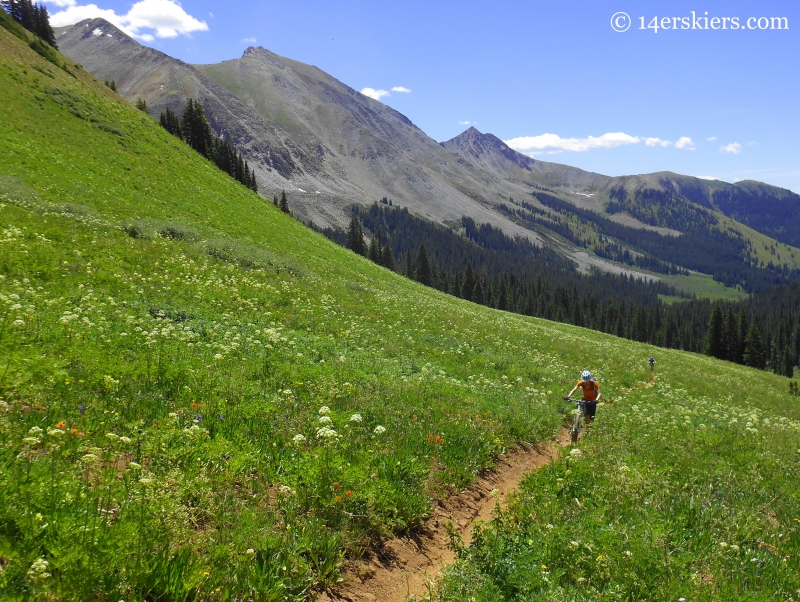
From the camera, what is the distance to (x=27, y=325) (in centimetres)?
927

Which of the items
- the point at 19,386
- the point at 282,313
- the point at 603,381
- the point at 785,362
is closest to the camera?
the point at 19,386

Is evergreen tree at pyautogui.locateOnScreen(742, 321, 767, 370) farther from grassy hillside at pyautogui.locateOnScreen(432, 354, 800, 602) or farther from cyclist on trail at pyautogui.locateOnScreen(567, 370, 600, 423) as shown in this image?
cyclist on trail at pyautogui.locateOnScreen(567, 370, 600, 423)

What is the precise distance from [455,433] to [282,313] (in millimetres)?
9839

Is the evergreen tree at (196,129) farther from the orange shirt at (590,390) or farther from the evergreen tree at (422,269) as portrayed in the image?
the orange shirt at (590,390)

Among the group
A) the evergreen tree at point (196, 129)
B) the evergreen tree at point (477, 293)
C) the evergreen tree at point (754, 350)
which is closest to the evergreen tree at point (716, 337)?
the evergreen tree at point (754, 350)

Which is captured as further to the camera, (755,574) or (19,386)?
(19,386)

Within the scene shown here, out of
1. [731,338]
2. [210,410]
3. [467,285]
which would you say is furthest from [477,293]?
[210,410]

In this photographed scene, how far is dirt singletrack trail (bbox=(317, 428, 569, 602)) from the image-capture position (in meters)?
5.65

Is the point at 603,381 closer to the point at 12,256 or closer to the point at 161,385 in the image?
the point at 161,385

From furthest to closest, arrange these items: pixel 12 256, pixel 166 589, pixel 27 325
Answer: pixel 12 256, pixel 27 325, pixel 166 589

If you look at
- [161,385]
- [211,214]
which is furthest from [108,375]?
[211,214]

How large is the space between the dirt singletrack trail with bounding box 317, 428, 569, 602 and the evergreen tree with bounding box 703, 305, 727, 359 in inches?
5105

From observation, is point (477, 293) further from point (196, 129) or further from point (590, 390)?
point (590, 390)

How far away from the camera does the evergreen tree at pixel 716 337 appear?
11306 cm
